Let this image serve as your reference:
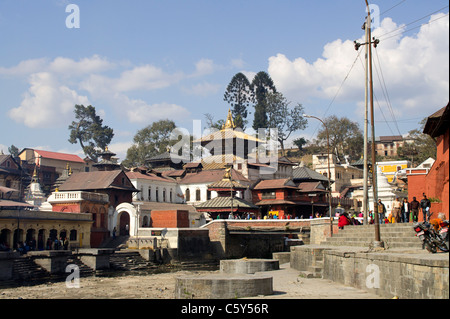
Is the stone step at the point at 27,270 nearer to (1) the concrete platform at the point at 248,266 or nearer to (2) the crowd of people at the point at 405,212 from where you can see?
(1) the concrete platform at the point at 248,266

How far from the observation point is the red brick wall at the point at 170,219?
50.9 m

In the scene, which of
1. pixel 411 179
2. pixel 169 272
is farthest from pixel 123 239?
pixel 411 179

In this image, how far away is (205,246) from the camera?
48.4 m

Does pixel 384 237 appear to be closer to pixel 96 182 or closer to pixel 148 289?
pixel 148 289

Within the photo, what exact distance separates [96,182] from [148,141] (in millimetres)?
37099

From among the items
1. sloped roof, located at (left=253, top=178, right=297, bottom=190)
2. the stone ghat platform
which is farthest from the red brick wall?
the stone ghat platform

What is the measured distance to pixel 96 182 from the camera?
2299 inches

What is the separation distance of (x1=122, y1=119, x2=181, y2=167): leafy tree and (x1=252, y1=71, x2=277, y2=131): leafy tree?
18055mm

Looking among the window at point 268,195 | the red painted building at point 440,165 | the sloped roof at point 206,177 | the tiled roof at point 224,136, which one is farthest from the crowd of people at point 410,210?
the tiled roof at point 224,136

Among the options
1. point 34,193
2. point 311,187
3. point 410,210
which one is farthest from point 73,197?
point 410,210

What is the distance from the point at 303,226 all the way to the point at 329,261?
25202 mm

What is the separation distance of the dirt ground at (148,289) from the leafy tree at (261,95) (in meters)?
69.0

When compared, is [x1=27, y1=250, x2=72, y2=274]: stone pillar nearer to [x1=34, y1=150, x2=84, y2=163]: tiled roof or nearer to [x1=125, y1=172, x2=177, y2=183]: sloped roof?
[x1=125, y1=172, x2=177, y2=183]: sloped roof
